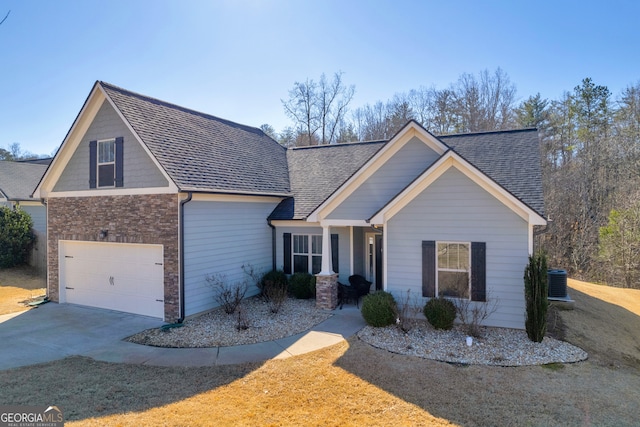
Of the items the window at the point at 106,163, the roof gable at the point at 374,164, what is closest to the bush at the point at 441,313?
the roof gable at the point at 374,164

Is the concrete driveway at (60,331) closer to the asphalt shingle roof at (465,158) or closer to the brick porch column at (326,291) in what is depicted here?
the brick porch column at (326,291)

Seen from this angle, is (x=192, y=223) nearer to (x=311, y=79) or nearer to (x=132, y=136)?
(x=132, y=136)

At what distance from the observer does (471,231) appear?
9.81m

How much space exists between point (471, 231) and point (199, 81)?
13.2m

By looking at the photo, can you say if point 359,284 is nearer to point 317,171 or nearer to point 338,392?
point 317,171

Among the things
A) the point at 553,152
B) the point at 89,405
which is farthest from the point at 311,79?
the point at 89,405

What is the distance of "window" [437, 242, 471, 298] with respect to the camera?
9.88 meters

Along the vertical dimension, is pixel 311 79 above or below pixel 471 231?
above

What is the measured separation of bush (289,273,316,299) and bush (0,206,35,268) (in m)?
14.8

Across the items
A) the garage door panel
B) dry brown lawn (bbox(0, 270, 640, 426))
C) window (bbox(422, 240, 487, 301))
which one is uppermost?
window (bbox(422, 240, 487, 301))

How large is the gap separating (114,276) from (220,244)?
3.76 metres

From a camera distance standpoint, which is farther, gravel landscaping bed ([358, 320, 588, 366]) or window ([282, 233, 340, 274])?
window ([282, 233, 340, 274])

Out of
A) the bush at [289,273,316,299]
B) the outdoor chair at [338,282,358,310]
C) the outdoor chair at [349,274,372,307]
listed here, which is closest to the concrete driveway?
the bush at [289,273,316,299]

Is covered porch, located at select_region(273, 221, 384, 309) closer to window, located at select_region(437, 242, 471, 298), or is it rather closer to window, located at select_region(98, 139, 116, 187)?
window, located at select_region(437, 242, 471, 298)
